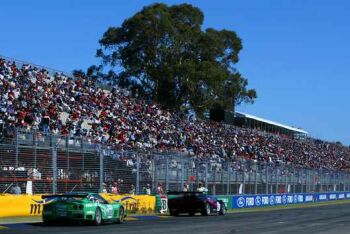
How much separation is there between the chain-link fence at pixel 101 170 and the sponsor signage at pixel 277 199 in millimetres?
584

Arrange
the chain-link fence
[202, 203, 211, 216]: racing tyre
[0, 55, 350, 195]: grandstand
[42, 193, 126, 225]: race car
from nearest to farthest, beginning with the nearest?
1. [42, 193, 126, 225]: race car
2. the chain-link fence
3. [0, 55, 350, 195]: grandstand
4. [202, 203, 211, 216]: racing tyre

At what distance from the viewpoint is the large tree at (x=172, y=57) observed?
66.8 meters

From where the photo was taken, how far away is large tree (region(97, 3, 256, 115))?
66750 mm

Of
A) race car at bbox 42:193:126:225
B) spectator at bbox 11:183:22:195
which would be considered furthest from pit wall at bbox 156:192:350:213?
race car at bbox 42:193:126:225

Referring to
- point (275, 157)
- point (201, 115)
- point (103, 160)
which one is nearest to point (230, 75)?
point (201, 115)

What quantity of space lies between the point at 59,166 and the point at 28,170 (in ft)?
5.50

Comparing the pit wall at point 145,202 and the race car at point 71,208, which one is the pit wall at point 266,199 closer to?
the pit wall at point 145,202

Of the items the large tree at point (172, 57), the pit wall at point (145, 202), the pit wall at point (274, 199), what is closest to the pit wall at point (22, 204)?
the pit wall at point (145, 202)

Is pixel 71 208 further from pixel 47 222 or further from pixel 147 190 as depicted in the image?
→ pixel 147 190

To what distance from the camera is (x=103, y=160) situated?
3052 cm

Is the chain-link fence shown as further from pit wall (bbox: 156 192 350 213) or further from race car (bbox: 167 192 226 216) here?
race car (bbox: 167 192 226 216)

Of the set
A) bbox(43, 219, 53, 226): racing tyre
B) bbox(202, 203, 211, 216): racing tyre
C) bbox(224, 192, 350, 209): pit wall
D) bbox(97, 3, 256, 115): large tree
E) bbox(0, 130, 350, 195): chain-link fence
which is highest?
bbox(97, 3, 256, 115): large tree

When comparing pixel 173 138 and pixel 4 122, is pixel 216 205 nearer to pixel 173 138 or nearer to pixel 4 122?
pixel 4 122

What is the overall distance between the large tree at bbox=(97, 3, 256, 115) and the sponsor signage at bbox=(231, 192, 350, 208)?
14438 mm
